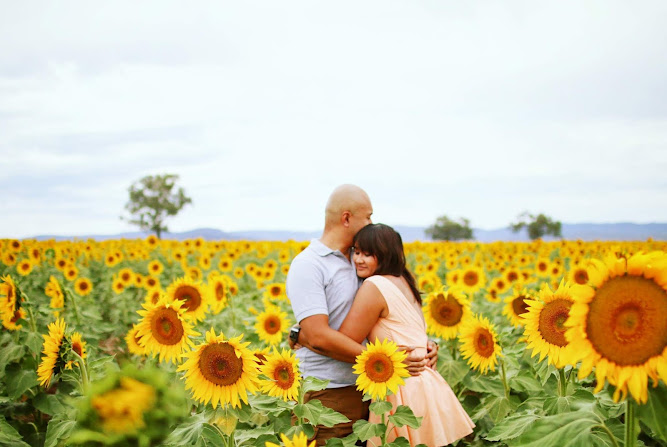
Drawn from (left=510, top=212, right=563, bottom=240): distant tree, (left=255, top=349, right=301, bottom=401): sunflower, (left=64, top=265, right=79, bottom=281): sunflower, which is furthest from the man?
(left=510, top=212, right=563, bottom=240): distant tree

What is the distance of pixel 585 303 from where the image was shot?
4.97 feet

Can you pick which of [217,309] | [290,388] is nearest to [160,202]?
[217,309]

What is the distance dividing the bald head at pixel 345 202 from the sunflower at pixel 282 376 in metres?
1.46

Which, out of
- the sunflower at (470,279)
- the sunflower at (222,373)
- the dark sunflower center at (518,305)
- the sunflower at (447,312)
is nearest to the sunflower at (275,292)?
the sunflower at (470,279)

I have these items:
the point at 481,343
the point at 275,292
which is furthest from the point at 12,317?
the point at 275,292

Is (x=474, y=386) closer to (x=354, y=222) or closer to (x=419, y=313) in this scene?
(x=419, y=313)

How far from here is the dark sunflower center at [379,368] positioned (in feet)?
8.94

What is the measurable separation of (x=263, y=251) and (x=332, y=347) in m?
12.0

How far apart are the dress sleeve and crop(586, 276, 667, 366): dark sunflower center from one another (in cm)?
222

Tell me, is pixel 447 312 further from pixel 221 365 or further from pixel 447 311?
pixel 221 365

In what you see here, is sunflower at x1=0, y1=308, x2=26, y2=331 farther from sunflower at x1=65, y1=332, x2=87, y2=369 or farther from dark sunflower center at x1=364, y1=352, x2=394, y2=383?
dark sunflower center at x1=364, y1=352, x2=394, y2=383

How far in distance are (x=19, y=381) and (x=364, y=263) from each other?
8.90 feet

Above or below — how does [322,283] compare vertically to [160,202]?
below

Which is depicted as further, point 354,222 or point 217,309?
point 217,309
